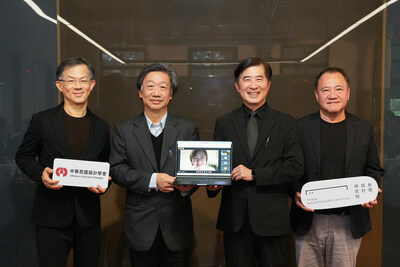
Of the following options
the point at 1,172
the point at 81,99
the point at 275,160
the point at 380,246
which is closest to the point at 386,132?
the point at 380,246

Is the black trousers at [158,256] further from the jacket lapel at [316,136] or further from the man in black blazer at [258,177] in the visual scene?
the jacket lapel at [316,136]

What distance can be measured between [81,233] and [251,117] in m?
1.38

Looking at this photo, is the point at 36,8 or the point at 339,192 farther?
the point at 36,8

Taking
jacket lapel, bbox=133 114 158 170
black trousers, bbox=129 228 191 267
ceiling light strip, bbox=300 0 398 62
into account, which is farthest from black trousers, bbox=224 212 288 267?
ceiling light strip, bbox=300 0 398 62

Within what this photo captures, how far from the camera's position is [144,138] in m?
2.40

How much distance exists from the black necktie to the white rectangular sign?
93 centimetres

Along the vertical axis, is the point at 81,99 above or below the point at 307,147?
above

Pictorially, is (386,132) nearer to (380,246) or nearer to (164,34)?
(380,246)

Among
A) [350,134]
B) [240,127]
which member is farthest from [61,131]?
[350,134]

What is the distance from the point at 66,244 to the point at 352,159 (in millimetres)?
2014

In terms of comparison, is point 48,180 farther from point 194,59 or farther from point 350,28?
point 350,28

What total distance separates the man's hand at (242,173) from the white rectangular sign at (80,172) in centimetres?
81

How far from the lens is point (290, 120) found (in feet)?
8.00

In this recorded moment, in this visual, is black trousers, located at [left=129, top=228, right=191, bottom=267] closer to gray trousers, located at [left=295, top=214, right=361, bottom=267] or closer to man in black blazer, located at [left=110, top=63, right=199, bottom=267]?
man in black blazer, located at [left=110, top=63, right=199, bottom=267]
